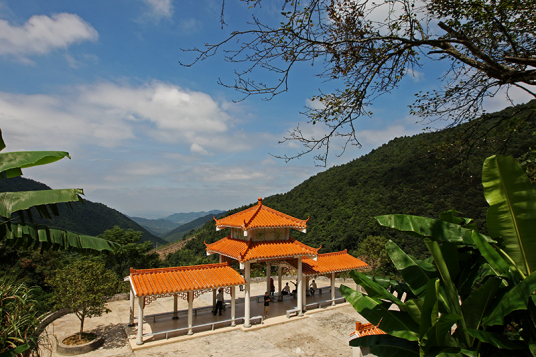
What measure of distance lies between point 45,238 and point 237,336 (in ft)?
25.8

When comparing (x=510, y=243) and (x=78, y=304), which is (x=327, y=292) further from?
(x=510, y=243)

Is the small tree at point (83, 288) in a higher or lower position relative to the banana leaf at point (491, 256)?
lower

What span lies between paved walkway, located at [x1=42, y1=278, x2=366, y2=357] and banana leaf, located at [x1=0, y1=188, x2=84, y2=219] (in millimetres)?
6187

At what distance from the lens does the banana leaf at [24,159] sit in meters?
4.23

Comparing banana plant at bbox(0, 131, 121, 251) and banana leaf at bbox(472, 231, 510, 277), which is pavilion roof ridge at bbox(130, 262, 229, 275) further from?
banana leaf at bbox(472, 231, 510, 277)

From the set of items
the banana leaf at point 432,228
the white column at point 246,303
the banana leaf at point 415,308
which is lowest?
the white column at point 246,303

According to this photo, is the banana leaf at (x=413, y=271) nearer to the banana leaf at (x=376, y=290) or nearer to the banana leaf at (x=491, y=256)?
the banana leaf at (x=376, y=290)

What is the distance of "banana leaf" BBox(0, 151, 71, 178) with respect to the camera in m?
4.23

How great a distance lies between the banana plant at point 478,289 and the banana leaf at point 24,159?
14.6ft

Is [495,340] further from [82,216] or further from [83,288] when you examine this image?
[82,216]

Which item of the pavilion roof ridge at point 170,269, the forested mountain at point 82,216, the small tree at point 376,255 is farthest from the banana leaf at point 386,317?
the forested mountain at point 82,216

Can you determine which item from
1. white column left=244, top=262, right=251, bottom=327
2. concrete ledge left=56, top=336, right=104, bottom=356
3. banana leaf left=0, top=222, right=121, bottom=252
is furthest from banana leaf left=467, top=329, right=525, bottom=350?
concrete ledge left=56, top=336, right=104, bottom=356

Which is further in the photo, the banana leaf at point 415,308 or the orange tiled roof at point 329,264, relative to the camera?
the orange tiled roof at point 329,264

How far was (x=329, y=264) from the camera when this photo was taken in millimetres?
14594
